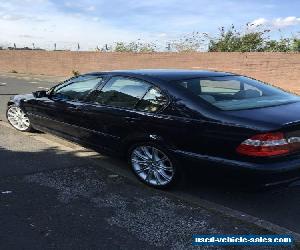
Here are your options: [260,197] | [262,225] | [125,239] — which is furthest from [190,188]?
[125,239]

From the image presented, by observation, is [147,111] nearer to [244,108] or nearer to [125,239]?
[244,108]

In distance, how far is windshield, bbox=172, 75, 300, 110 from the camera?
464 cm

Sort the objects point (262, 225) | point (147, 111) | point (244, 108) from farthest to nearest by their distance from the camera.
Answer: point (147, 111) < point (244, 108) < point (262, 225)

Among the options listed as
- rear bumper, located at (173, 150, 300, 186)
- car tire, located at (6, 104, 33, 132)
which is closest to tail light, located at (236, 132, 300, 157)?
rear bumper, located at (173, 150, 300, 186)

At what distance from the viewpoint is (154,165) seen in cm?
496

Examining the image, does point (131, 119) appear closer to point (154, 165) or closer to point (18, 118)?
point (154, 165)

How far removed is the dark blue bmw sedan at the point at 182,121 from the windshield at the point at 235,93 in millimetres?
12

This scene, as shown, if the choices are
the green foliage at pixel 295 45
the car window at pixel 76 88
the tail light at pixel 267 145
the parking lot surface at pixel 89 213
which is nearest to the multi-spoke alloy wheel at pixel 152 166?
the parking lot surface at pixel 89 213

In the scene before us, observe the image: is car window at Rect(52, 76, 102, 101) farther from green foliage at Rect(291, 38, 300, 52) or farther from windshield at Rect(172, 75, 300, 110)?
green foliage at Rect(291, 38, 300, 52)

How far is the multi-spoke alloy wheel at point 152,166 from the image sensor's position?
15.9 feet

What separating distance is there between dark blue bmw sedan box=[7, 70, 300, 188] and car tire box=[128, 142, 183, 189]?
12 millimetres

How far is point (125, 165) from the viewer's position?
5.88m

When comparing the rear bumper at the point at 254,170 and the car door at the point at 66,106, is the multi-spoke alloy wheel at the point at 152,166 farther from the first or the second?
the car door at the point at 66,106

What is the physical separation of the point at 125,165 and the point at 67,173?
84 cm
